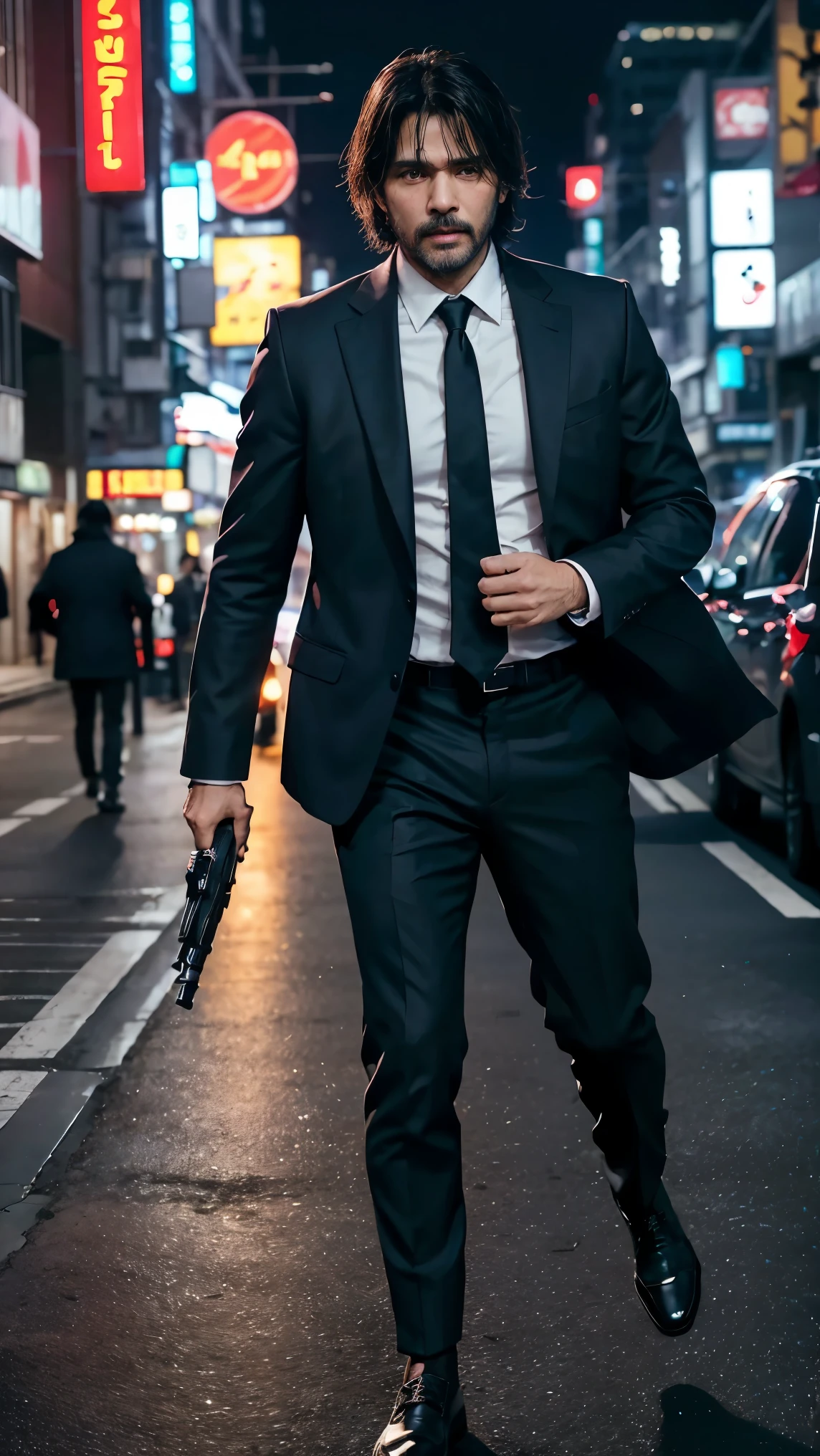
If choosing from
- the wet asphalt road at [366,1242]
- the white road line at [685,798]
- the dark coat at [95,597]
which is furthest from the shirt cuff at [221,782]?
the dark coat at [95,597]

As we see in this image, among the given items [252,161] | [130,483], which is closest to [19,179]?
[130,483]

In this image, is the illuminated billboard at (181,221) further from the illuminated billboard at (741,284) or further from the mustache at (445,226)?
the mustache at (445,226)

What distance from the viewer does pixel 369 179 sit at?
3.26 metres

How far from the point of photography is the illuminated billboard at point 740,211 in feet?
182

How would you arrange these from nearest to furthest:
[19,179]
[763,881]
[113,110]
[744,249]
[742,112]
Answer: [763,881]
[113,110]
[19,179]
[744,249]
[742,112]

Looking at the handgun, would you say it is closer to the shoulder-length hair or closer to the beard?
the beard

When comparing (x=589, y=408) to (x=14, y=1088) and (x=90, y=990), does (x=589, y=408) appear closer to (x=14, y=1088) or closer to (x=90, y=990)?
(x=14, y=1088)

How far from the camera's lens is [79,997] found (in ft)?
21.7

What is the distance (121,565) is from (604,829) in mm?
9939

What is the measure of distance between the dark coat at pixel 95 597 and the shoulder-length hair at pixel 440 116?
9.22m

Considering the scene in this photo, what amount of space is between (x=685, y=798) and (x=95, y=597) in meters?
4.06

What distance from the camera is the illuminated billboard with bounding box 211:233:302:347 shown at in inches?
2013

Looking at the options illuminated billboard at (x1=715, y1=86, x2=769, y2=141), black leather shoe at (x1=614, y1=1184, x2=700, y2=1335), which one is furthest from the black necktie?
illuminated billboard at (x1=715, y1=86, x2=769, y2=141)

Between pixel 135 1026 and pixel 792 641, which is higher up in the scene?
pixel 792 641
